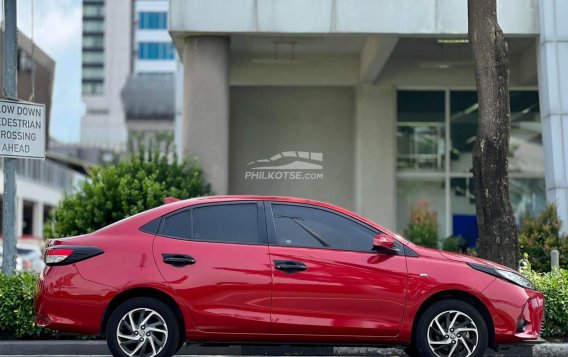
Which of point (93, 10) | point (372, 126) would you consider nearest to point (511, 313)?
point (372, 126)

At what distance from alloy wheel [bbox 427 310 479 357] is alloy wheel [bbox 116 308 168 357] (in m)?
2.42

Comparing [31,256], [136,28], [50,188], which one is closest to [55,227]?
[31,256]

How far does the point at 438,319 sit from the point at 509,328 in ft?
2.17

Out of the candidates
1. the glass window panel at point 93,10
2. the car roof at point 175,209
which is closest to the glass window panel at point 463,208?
the car roof at point 175,209

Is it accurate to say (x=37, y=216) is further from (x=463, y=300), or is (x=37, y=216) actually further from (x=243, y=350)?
(x=463, y=300)

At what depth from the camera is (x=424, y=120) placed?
20875mm

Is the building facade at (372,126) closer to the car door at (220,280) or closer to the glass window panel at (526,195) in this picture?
the glass window panel at (526,195)

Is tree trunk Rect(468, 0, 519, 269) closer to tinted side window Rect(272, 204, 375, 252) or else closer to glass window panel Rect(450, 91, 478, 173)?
tinted side window Rect(272, 204, 375, 252)

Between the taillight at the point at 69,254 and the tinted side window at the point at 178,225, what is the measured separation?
63cm

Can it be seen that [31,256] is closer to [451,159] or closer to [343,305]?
[451,159]

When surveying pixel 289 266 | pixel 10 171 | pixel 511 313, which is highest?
pixel 10 171

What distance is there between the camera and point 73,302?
8.41 meters

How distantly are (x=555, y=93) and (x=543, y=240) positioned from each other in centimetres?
269

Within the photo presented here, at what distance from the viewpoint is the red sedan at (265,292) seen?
27.5 feet
